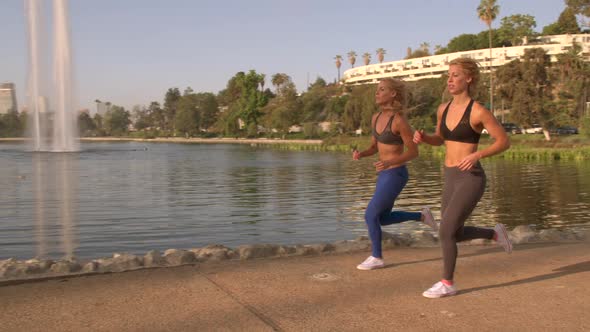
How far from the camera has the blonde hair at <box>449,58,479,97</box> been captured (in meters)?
5.27

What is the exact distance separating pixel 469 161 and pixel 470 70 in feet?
2.92

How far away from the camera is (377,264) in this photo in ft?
19.7

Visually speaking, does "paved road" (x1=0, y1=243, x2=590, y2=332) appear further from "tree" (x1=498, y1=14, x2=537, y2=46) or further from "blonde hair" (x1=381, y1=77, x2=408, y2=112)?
"tree" (x1=498, y1=14, x2=537, y2=46)

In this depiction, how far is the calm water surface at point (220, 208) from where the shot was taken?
452 inches

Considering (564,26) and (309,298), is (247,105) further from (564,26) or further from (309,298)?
(309,298)

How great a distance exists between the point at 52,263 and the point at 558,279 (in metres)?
5.01

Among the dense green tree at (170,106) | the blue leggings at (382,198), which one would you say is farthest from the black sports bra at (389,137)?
the dense green tree at (170,106)

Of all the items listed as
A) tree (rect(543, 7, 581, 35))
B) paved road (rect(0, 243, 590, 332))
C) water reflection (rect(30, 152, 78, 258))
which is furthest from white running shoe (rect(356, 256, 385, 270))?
tree (rect(543, 7, 581, 35))

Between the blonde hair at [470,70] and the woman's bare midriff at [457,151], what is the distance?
48cm

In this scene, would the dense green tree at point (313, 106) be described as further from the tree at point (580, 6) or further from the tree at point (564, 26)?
the tree at point (580, 6)

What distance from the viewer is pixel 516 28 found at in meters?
121

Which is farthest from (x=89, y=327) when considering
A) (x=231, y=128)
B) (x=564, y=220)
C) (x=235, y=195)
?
(x=231, y=128)

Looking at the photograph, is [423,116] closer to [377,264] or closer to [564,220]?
[564,220]

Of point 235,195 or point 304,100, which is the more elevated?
point 304,100
